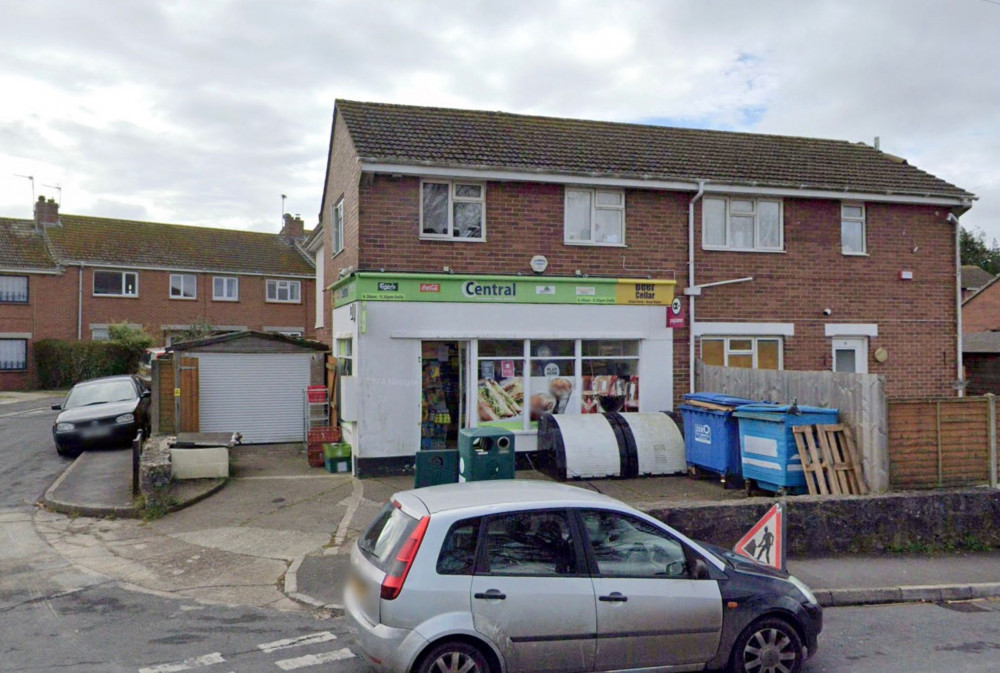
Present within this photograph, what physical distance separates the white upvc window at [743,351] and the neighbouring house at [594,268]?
0.04 m

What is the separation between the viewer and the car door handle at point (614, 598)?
509cm

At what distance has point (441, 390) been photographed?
14094mm

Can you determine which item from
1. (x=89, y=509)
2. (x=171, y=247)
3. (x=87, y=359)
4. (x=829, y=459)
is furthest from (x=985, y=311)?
(x=87, y=359)

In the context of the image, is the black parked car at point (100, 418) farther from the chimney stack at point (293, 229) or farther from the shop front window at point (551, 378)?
the chimney stack at point (293, 229)

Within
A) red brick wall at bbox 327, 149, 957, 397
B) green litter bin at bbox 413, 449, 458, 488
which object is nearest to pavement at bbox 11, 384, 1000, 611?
green litter bin at bbox 413, 449, 458, 488

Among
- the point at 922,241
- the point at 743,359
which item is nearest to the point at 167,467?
the point at 743,359

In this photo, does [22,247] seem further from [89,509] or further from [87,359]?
[89,509]

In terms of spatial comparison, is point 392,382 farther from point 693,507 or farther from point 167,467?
point 693,507

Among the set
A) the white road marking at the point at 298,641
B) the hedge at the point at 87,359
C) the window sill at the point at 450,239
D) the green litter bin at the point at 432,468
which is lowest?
the white road marking at the point at 298,641

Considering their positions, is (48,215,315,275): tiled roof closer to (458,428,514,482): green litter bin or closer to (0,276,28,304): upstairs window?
(0,276,28,304): upstairs window

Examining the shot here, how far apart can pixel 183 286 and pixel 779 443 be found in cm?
3133

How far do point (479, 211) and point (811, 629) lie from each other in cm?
974

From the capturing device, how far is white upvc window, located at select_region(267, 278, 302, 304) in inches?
1501

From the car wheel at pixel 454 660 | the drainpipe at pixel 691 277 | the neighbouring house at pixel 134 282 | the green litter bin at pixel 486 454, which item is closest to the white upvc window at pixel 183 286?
the neighbouring house at pixel 134 282
